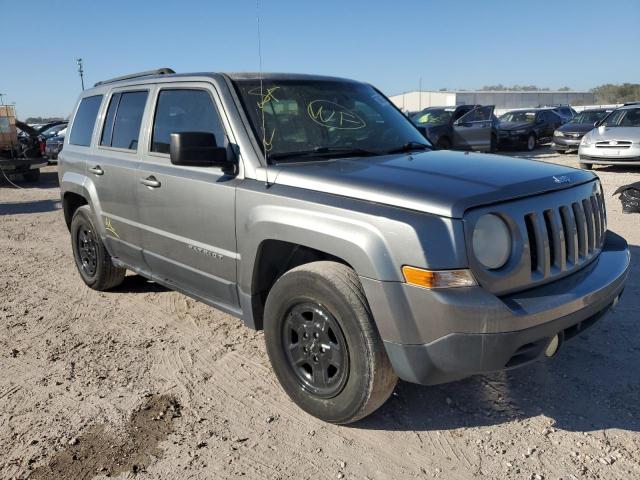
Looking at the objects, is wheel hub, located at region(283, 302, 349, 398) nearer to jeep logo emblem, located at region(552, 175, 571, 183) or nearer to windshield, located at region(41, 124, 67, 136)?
jeep logo emblem, located at region(552, 175, 571, 183)

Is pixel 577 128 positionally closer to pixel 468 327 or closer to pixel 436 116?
pixel 436 116

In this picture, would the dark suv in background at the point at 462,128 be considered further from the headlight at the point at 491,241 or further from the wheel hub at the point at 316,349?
the headlight at the point at 491,241

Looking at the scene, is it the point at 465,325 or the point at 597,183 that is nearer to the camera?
the point at 465,325

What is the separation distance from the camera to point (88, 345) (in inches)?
165

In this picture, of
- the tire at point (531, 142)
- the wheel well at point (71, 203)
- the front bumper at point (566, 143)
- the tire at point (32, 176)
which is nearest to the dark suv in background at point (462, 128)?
the front bumper at point (566, 143)

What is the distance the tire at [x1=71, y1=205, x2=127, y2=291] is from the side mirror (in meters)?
2.26

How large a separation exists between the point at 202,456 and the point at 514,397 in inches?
72.0

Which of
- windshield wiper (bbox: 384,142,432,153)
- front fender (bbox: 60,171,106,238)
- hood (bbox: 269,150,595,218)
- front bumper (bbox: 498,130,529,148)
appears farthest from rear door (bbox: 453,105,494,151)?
hood (bbox: 269,150,595,218)

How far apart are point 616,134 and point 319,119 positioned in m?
10.8

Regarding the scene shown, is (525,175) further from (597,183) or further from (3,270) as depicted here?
(3,270)

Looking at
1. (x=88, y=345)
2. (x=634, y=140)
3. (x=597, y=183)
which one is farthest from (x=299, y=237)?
(x=634, y=140)

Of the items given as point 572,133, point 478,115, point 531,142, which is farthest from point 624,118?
point 531,142

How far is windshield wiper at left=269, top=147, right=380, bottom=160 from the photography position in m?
3.36

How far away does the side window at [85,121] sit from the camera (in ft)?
16.7
